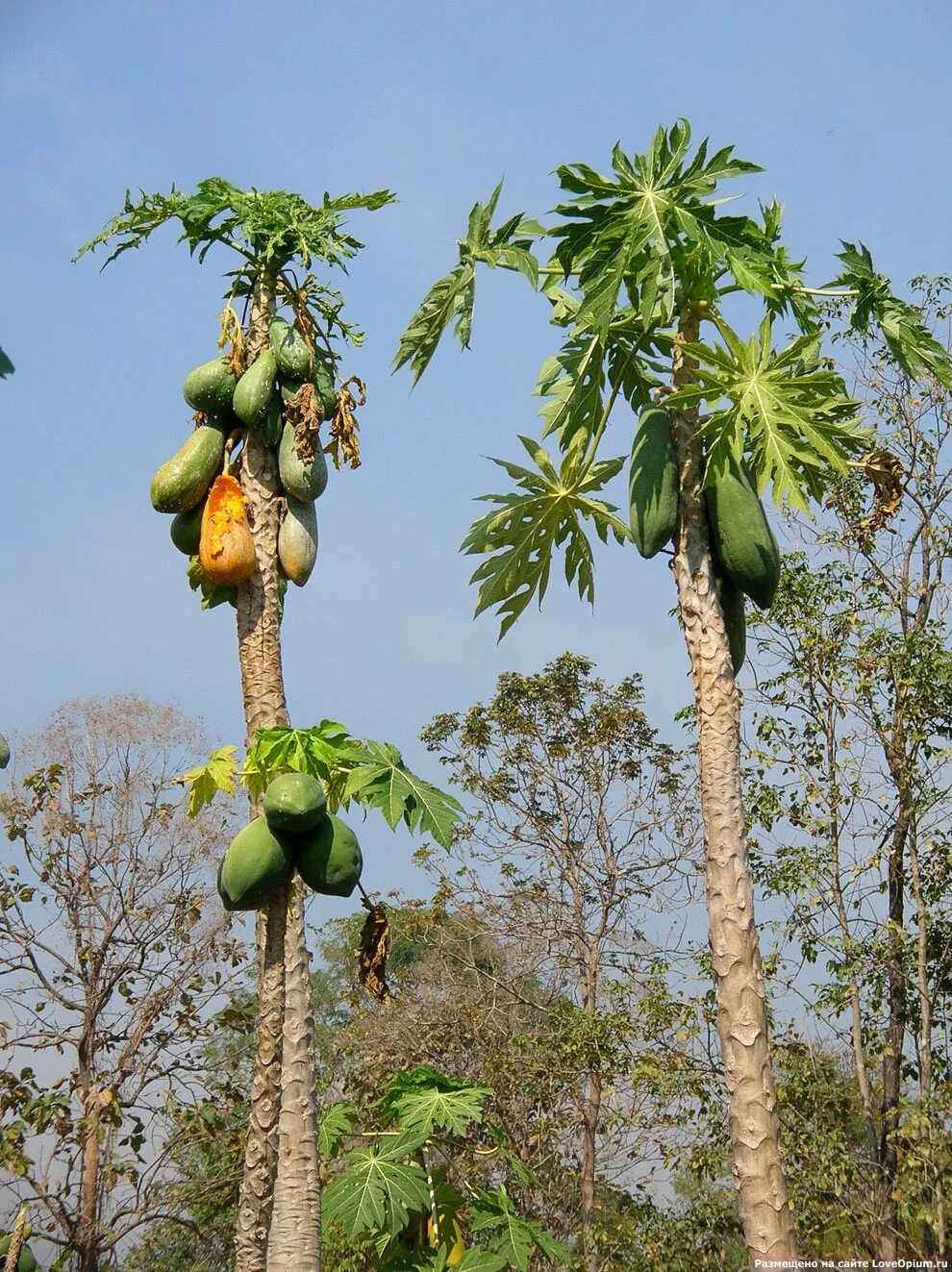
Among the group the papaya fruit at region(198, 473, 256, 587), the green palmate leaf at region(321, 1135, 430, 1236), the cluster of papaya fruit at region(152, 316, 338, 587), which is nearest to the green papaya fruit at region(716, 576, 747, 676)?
the cluster of papaya fruit at region(152, 316, 338, 587)

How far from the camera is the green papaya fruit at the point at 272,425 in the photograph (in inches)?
151

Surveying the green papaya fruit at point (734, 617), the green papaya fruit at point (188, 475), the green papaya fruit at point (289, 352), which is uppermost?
the green papaya fruit at point (289, 352)

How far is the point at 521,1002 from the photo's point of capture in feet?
31.0

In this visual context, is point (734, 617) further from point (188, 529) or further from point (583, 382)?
point (188, 529)

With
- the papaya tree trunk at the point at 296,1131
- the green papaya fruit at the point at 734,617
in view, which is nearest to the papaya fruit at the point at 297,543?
the papaya tree trunk at the point at 296,1131

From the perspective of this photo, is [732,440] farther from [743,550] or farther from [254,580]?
[254,580]

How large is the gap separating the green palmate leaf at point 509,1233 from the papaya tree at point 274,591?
4.10 ft

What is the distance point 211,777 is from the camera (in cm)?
365

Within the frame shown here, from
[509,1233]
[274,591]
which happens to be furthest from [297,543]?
[509,1233]

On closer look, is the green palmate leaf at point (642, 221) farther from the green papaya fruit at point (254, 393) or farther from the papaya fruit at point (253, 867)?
the papaya fruit at point (253, 867)

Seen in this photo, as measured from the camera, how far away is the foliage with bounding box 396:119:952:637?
131 inches

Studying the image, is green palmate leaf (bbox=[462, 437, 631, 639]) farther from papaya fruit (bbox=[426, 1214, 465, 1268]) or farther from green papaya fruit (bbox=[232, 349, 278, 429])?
papaya fruit (bbox=[426, 1214, 465, 1268])

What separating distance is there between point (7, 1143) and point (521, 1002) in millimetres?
3713

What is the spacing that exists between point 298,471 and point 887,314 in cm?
181
